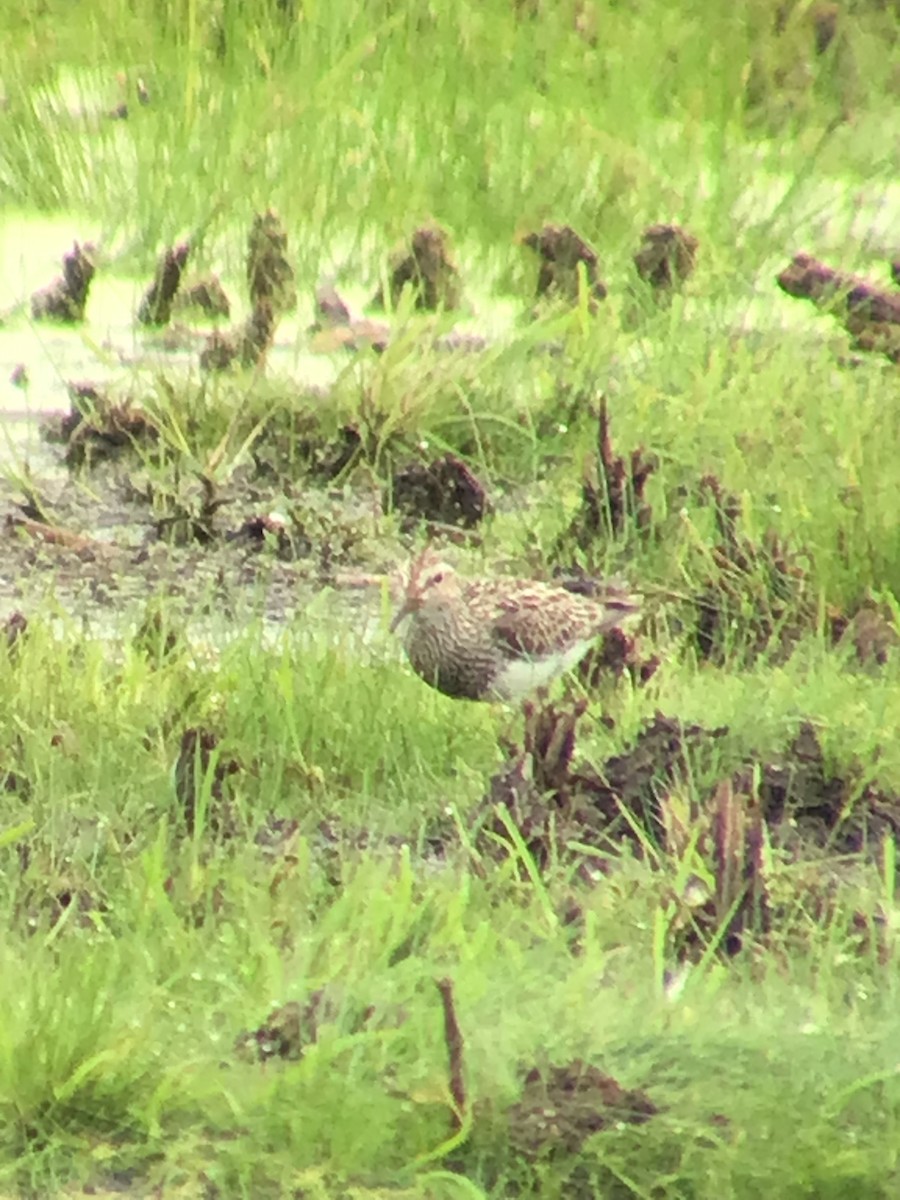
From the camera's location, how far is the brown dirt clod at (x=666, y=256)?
18.3 feet

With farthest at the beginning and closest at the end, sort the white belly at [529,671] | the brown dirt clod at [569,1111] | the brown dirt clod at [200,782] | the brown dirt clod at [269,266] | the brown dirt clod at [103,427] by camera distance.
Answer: the brown dirt clod at [269,266] → the brown dirt clod at [103,427] → the white belly at [529,671] → the brown dirt clod at [200,782] → the brown dirt clod at [569,1111]

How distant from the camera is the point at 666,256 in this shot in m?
5.59

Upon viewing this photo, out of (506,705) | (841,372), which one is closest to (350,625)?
(506,705)

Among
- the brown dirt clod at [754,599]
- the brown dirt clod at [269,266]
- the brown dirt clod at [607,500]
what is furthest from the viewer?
the brown dirt clod at [269,266]

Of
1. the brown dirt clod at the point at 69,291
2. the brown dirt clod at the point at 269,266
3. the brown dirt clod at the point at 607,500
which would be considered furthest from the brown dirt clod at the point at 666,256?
the brown dirt clod at the point at 69,291

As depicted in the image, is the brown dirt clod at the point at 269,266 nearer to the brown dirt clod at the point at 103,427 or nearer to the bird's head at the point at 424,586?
the brown dirt clod at the point at 103,427

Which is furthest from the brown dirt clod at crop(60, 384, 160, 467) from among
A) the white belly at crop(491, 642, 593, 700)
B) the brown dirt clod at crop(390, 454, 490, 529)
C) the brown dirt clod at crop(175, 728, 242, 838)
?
the brown dirt clod at crop(175, 728, 242, 838)

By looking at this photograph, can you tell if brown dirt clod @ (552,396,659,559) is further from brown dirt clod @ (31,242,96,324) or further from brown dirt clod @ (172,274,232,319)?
brown dirt clod @ (31,242,96,324)

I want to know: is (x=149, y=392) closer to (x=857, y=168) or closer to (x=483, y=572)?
(x=483, y=572)

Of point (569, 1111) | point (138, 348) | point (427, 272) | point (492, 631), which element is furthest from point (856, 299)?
point (569, 1111)

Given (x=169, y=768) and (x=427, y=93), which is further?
(x=427, y=93)

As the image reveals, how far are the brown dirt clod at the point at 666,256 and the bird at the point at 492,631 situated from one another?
1.74 m

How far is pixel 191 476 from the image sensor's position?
16.3 feet

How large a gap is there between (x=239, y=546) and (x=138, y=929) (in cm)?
193
